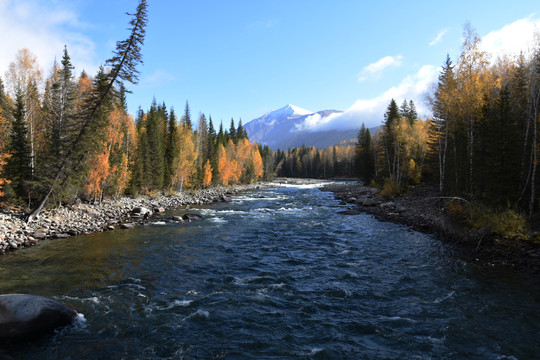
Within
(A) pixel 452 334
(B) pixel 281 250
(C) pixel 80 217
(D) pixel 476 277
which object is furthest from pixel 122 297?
(C) pixel 80 217

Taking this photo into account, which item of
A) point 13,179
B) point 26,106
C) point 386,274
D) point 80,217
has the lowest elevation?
point 386,274

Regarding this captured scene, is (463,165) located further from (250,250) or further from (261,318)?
(261,318)

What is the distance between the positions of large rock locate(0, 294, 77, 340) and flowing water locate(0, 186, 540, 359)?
1.16 feet

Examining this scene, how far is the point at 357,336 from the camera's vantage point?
741cm

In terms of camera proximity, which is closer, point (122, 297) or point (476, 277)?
point (122, 297)

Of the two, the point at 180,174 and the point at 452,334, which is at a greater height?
the point at 180,174

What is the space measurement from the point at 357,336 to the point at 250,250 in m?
Result: 9.51

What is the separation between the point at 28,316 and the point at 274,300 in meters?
7.33

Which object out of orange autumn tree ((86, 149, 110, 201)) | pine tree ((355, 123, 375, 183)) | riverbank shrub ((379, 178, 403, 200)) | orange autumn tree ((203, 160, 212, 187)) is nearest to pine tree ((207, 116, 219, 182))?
orange autumn tree ((203, 160, 212, 187))

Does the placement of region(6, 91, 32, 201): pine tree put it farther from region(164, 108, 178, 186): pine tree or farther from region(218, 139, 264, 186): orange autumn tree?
region(218, 139, 264, 186): orange autumn tree

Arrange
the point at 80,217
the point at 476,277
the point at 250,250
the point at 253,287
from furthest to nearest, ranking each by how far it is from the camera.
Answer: the point at 80,217
the point at 250,250
the point at 476,277
the point at 253,287

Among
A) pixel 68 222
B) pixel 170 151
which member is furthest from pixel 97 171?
pixel 170 151

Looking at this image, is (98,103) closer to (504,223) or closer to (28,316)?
(28,316)

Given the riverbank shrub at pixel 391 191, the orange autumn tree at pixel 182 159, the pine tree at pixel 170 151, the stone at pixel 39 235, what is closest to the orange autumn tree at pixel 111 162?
the stone at pixel 39 235
